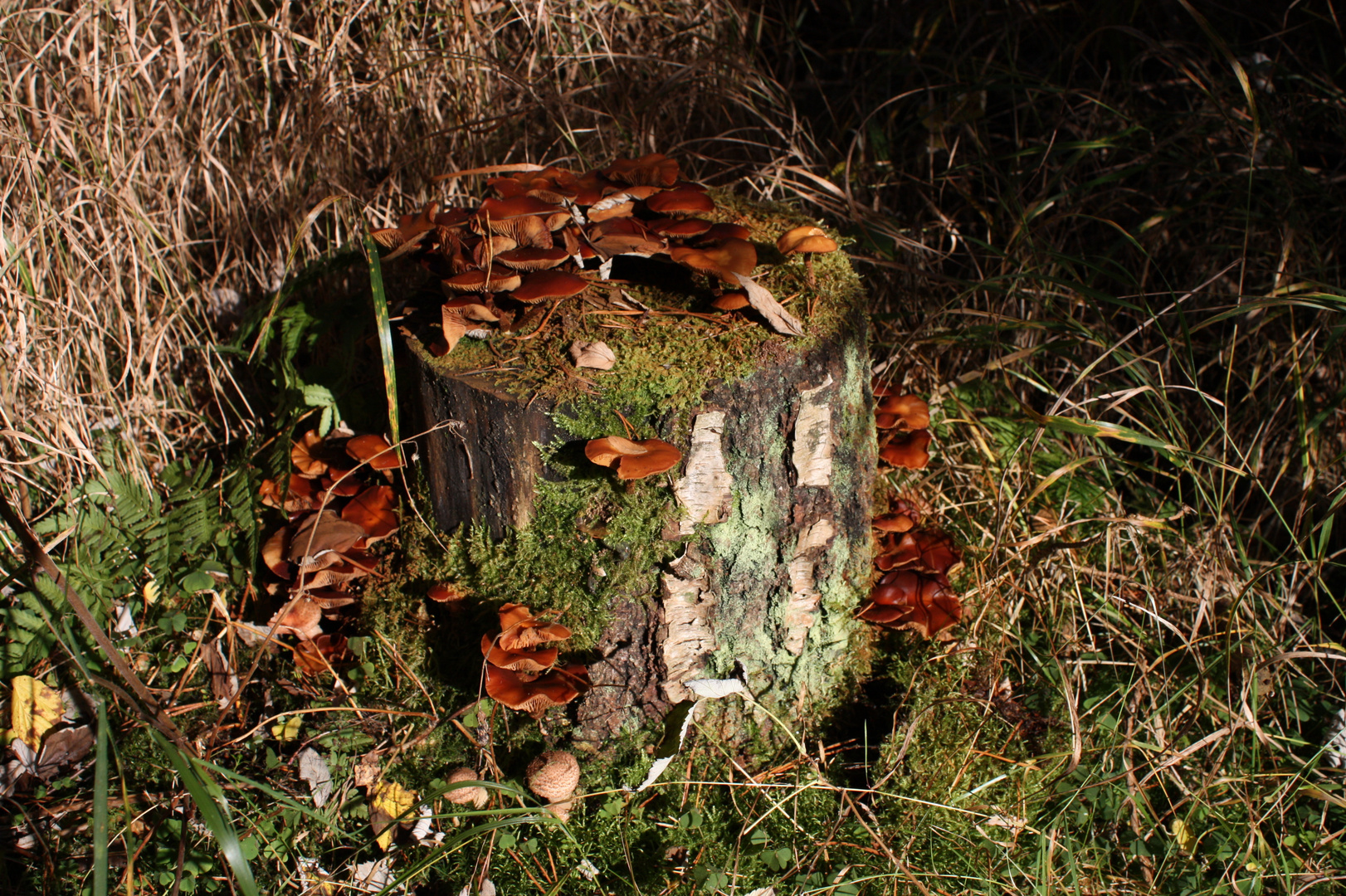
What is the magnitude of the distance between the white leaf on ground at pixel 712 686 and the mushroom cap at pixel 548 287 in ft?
3.75

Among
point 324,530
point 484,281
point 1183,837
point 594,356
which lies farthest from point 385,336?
point 1183,837

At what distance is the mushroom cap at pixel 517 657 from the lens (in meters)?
2.18

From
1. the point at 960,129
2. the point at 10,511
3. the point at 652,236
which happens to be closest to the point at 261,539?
the point at 10,511

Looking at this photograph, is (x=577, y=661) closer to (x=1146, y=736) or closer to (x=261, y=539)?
(x=261, y=539)

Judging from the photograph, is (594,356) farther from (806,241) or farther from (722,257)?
(806,241)

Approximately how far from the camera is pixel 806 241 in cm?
236

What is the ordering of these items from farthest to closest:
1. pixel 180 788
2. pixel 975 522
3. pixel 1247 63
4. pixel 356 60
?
pixel 1247 63 → pixel 356 60 → pixel 975 522 → pixel 180 788

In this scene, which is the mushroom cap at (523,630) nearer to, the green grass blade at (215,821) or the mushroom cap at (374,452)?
the mushroom cap at (374,452)

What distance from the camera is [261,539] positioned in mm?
2900

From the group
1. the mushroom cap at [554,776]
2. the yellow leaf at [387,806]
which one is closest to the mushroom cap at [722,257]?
the mushroom cap at [554,776]

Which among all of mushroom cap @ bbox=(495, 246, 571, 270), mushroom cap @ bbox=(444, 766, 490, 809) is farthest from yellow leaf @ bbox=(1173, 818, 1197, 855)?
mushroom cap @ bbox=(495, 246, 571, 270)

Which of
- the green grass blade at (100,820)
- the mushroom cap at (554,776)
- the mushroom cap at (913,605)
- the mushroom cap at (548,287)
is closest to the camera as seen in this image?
the green grass blade at (100,820)

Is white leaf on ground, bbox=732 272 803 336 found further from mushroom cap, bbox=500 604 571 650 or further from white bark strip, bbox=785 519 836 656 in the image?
mushroom cap, bbox=500 604 571 650

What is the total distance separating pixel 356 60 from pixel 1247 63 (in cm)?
378
